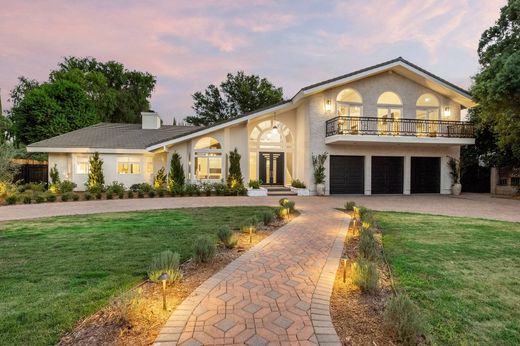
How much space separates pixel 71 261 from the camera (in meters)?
4.48

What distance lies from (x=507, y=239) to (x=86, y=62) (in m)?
43.6

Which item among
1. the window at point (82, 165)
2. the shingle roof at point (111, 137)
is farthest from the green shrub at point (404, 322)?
the window at point (82, 165)

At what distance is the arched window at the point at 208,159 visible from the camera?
1606 cm

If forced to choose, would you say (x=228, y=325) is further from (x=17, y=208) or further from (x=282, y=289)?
(x=17, y=208)

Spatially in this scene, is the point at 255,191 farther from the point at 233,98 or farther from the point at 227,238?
the point at 233,98

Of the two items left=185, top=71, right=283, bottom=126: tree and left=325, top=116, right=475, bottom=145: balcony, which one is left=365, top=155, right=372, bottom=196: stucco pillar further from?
left=185, top=71, right=283, bottom=126: tree

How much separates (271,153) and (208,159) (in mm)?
4146

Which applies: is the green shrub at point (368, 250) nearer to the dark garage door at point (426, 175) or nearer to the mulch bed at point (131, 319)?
the mulch bed at point (131, 319)

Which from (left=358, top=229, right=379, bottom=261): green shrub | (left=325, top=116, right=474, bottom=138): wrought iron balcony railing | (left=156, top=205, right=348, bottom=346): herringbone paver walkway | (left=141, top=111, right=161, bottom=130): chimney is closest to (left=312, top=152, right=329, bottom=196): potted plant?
(left=325, top=116, right=474, bottom=138): wrought iron balcony railing

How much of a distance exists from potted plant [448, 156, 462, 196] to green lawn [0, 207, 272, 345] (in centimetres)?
1475

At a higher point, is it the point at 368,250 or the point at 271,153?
the point at 271,153

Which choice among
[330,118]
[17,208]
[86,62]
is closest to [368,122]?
[330,118]

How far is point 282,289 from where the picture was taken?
11.5ft

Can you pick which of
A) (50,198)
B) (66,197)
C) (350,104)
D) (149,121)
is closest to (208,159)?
(66,197)
